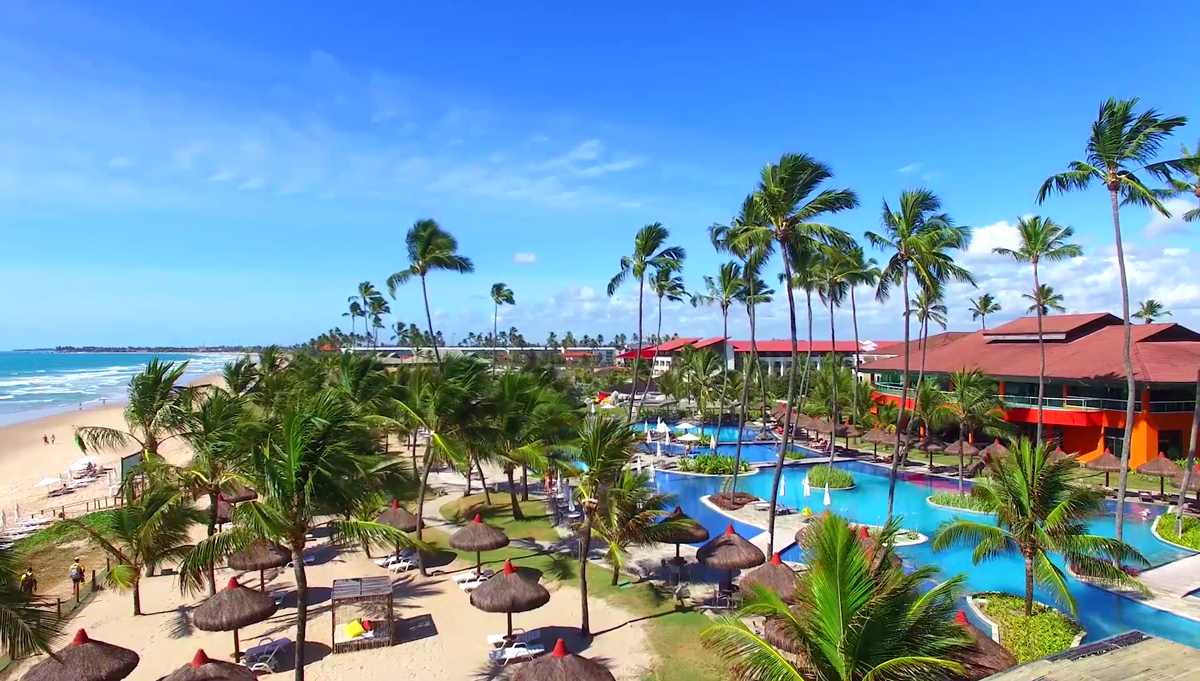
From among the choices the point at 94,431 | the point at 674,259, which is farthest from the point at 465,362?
the point at 674,259

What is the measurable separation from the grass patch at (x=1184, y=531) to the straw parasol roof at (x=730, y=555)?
15297mm

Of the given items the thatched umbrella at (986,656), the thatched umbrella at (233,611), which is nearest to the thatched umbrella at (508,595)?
the thatched umbrella at (233,611)

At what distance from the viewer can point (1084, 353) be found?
35.3 m

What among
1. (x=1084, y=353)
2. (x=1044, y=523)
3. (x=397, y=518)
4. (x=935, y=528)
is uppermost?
(x=1084, y=353)

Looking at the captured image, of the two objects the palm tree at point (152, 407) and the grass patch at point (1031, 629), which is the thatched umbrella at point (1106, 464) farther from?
the palm tree at point (152, 407)

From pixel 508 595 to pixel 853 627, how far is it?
28.8 ft

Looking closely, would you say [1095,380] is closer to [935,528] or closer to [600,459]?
[935,528]

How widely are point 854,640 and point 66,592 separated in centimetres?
2210

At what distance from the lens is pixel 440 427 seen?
21469 mm

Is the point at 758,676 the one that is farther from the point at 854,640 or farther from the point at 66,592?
the point at 66,592

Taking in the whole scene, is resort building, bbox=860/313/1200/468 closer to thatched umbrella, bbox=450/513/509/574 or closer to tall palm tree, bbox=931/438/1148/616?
tall palm tree, bbox=931/438/1148/616

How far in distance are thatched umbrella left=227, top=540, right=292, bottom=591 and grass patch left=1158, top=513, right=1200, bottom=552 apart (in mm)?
27330

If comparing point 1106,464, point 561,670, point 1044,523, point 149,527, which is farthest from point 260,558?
point 1106,464

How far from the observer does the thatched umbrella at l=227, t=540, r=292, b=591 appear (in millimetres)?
16766
